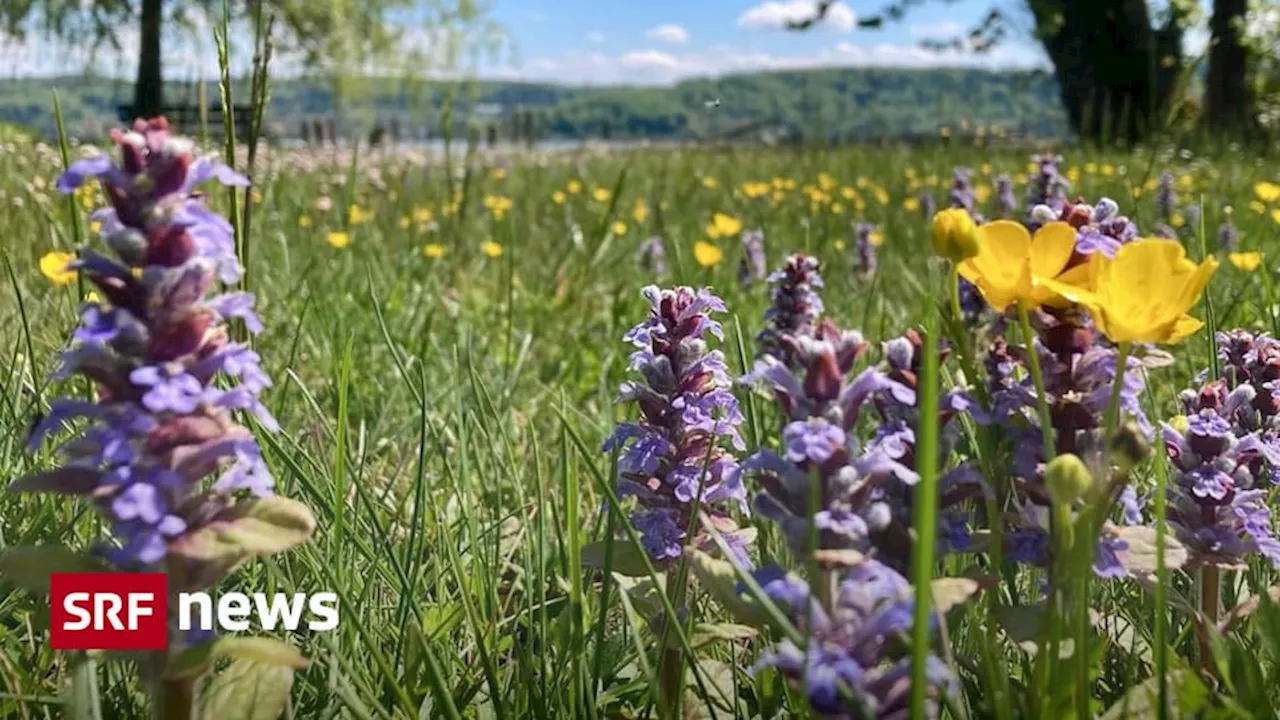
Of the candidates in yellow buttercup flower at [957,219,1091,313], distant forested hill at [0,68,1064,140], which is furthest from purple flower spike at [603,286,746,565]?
distant forested hill at [0,68,1064,140]

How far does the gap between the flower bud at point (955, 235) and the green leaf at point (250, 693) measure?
26.8 inches

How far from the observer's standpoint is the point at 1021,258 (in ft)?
3.47

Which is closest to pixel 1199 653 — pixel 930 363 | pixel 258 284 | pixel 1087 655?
pixel 1087 655

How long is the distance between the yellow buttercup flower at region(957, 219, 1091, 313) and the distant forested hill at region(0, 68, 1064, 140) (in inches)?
51.3

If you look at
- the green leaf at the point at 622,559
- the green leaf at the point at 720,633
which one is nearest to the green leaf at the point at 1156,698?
the green leaf at the point at 720,633

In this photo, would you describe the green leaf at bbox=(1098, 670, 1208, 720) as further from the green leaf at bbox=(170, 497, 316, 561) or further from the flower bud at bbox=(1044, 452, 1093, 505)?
the green leaf at bbox=(170, 497, 316, 561)

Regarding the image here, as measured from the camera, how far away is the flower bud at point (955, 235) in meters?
1.00

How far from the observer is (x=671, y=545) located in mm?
1288

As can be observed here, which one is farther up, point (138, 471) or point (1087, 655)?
point (138, 471)

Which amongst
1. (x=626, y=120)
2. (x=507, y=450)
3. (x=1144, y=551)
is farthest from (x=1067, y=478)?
(x=626, y=120)

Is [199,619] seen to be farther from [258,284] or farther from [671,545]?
[258,284]

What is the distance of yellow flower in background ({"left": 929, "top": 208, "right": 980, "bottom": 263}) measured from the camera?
3.30 ft

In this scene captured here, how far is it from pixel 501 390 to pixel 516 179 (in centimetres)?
628

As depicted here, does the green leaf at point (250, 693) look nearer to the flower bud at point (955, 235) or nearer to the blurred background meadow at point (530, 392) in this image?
the blurred background meadow at point (530, 392)
